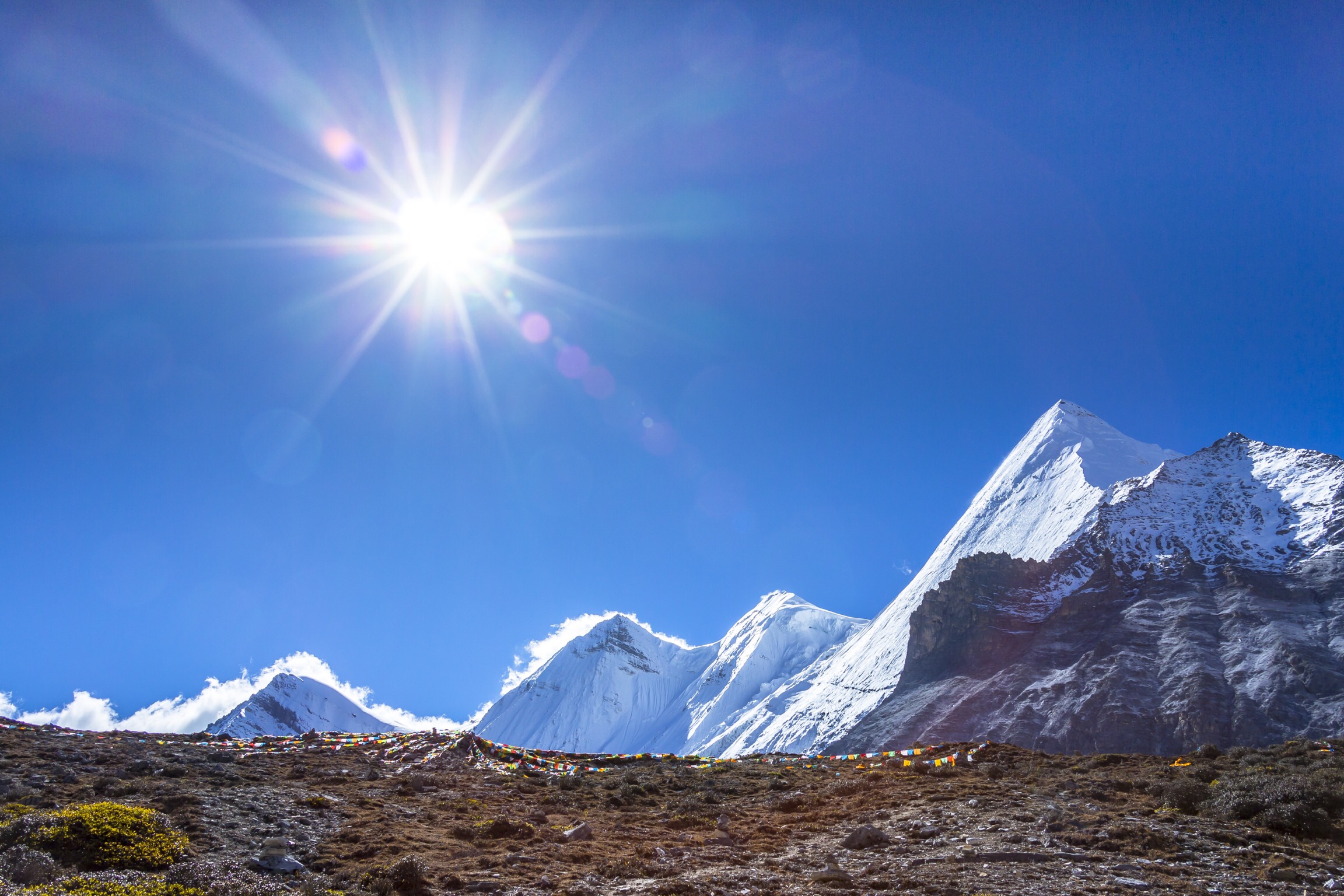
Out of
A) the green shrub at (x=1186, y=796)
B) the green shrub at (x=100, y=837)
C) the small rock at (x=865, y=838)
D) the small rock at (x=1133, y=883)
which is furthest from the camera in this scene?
the green shrub at (x=1186, y=796)

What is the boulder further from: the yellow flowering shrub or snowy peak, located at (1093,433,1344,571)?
snowy peak, located at (1093,433,1344,571)

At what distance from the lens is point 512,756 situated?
3584 cm

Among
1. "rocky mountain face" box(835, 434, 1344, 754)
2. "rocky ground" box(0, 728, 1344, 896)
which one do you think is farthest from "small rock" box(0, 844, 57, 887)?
"rocky mountain face" box(835, 434, 1344, 754)

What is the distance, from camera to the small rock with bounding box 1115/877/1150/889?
1277 cm

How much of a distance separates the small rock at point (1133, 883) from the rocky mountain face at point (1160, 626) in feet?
215

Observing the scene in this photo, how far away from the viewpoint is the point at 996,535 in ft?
472

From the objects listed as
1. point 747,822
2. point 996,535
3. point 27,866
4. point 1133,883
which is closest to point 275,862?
point 27,866

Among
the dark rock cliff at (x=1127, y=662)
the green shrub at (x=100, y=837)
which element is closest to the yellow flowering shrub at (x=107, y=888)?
the green shrub at (x=100, y=837)

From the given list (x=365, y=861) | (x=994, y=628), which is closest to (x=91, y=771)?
(x=365, y=861)

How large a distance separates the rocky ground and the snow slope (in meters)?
86.8

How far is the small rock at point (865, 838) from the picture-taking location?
16.9 metres

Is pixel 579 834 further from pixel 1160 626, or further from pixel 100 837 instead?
pixel 1160 626

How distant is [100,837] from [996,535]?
522ft

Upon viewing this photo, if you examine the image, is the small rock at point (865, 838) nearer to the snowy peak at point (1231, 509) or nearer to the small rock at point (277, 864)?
the small rock at point (277, 864)
